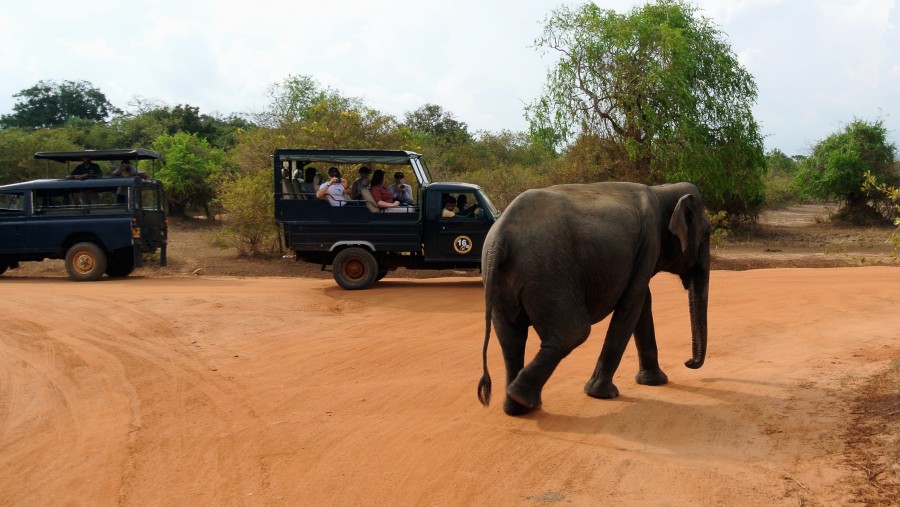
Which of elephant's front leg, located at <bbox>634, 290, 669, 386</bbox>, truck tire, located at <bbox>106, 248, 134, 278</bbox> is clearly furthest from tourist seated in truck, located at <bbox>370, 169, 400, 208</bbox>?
elephant's front leg, located at <bbox>634, 290, 669, 386</bbox>

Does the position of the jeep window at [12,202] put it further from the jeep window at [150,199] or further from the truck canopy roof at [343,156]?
the truck canopy roof at [343,156]

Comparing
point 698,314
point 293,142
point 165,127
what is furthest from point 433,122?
point 698,314

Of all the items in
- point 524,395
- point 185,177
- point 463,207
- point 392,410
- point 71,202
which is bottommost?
point 392,410

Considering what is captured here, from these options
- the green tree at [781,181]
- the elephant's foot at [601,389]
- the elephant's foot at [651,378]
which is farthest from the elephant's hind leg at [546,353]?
the green tree at [781,181]

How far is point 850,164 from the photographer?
33.9 m

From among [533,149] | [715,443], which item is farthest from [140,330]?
[533,149]

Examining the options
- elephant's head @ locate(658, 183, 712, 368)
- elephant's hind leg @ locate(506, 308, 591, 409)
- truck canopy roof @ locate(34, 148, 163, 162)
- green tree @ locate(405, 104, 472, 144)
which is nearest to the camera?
elephant's hind leg @ locate(506, 308, 591, 409)

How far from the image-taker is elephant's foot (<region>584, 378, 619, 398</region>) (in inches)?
311

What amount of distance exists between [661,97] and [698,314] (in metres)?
17.5

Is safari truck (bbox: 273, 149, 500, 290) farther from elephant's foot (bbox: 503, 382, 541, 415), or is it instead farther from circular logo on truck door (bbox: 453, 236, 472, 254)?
elephant's foot (bbox: 503, 382, 541, 415)

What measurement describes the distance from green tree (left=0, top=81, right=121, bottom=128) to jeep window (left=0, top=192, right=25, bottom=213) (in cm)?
4242

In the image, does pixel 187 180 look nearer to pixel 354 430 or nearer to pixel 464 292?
pixel 464 292

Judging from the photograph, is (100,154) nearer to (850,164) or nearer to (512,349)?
(512,349)

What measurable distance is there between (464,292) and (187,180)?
18881mm
